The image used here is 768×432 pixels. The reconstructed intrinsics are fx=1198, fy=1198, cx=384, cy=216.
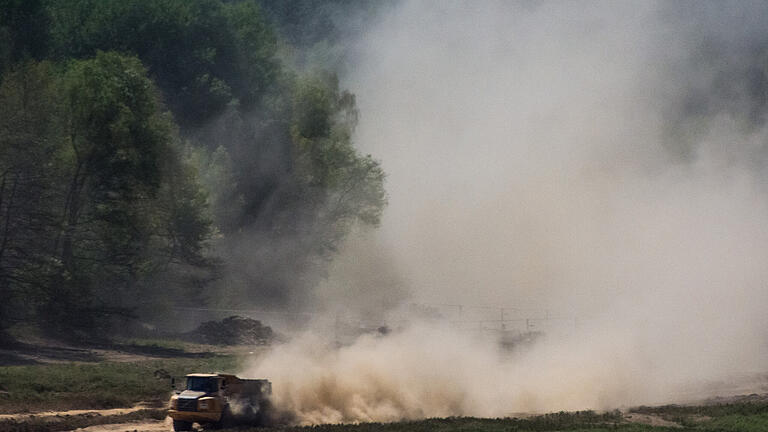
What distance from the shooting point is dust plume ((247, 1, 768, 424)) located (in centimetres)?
4784

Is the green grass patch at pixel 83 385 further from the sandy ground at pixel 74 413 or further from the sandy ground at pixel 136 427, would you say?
the sandy ground at pixel 136 427

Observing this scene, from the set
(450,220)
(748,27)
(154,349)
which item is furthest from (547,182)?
(154,349)

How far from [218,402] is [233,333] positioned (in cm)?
3467

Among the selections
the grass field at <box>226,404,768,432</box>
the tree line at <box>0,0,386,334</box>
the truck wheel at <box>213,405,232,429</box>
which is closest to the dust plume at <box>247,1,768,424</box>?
the truck wheel at <box>213,405,232,429</box>

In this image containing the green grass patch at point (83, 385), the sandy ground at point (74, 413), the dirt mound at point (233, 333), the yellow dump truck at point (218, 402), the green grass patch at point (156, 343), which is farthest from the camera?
the dirt mound at point (233, 333)

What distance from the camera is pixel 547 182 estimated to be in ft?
317

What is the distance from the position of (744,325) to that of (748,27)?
81.2 feet

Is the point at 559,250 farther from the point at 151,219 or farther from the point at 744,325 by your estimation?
the point at 151,219

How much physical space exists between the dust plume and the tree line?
40.4ft

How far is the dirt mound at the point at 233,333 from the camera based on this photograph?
71.6 m

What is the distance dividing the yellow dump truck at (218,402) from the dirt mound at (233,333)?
31877 millimetres

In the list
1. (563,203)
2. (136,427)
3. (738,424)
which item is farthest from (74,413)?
(563,203)

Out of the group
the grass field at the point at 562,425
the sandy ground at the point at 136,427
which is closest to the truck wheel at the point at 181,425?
the sandy ground at the point at 136,427

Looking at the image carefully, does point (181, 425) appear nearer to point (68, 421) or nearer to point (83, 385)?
point (68, 421)
